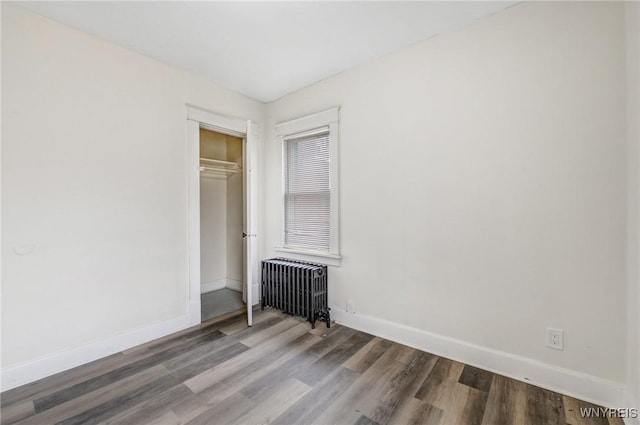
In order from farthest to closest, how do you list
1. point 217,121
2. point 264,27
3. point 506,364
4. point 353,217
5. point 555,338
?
point 217,121
point 353,217
point 264,27
point 506,364
point 555,338

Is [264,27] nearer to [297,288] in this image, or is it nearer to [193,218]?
[193,218]

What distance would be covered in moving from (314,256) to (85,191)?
2257 millimetres

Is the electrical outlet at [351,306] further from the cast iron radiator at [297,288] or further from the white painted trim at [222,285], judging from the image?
the white painted trim at [222,285]

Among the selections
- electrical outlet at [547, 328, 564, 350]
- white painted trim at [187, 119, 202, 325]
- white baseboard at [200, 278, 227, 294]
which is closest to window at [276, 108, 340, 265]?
white painted trim at [187, 119, 202, 325]

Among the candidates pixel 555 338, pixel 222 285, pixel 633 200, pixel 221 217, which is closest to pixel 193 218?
pixel 221 217

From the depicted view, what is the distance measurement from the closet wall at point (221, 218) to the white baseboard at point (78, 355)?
143 centimetres

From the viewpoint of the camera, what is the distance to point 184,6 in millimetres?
2014

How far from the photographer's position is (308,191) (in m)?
3.38

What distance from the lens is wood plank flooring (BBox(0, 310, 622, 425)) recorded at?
5.52ft

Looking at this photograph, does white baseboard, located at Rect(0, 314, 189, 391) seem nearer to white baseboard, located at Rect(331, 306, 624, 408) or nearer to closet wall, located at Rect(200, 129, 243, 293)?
closet wall, located at Rect(200, 129, 243, 293)

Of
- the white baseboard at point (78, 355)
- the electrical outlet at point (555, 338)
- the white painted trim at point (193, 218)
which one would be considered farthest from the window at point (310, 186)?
the electrical outlet at point (555, 338)

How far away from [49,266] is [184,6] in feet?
7.36

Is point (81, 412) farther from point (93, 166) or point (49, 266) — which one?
point (93, 166)

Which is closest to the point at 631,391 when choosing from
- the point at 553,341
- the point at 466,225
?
the point at 553,341
